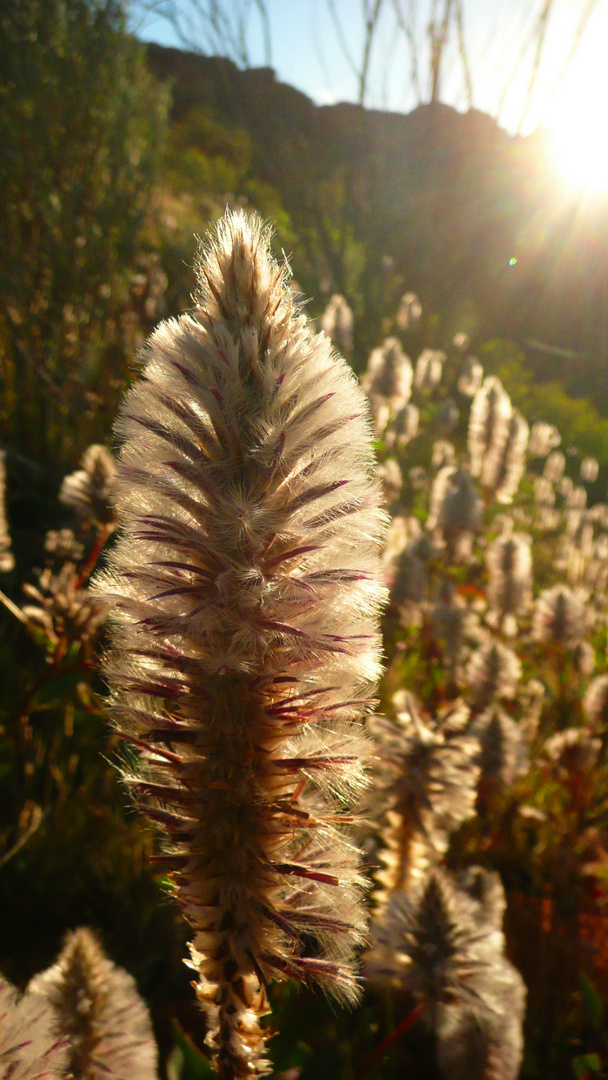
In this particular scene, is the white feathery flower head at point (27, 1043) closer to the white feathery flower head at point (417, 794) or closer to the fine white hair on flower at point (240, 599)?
the fine white hair on flower at point (240, 599)

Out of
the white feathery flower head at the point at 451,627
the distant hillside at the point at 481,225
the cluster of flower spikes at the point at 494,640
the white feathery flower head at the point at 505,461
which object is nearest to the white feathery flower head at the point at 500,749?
the cluster of flower spikes at the point at 494,640

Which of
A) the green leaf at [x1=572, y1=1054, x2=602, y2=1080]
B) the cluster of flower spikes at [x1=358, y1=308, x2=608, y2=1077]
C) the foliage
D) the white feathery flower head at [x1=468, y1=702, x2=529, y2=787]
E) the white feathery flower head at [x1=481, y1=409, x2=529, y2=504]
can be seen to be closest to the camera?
the green leaf at [x1=572, y1=1054, x2=602, y2=1080]

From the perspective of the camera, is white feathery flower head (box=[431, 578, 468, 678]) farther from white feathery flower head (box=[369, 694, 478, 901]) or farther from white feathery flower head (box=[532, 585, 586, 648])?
white feathery flower head (box=[369, 694, 478, 901])

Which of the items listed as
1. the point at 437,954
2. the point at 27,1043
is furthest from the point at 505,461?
the point at 27,1043

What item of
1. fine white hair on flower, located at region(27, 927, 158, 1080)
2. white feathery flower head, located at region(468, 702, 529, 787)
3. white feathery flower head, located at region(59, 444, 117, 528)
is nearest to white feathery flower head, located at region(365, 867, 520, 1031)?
fine white hair on flower, located at region(27, 927, 158, 1080)

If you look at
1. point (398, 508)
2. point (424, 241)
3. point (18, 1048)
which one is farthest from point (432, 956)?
point (424, 241)

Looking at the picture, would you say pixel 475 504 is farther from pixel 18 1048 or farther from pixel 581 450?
pixel 581 450
